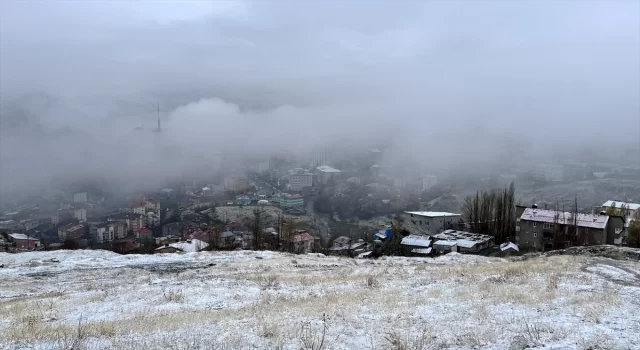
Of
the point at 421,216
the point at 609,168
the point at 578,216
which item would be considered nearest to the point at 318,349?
the point at 578,216

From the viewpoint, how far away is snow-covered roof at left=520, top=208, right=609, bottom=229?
182ft

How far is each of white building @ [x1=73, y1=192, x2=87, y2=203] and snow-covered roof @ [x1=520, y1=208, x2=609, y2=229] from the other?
120545 millimetres

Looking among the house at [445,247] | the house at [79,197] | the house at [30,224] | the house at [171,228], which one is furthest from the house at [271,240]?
the house at [79,197]

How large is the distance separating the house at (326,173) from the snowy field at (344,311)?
152027mm

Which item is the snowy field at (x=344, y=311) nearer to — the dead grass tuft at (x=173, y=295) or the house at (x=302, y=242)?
the dead grass tuft at (x=173, y=295)

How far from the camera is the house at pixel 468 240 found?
5750cm

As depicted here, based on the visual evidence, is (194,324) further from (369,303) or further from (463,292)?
(463,292)

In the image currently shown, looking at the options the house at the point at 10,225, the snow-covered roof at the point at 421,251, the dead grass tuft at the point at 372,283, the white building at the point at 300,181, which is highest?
the dead grass tuft at the point at 372,283

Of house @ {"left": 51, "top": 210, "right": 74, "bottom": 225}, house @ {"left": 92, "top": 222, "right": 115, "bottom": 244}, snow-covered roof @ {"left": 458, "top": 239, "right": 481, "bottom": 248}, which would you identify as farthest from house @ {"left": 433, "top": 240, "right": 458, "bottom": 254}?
house @ {"left": 51, "top": 210, "right": 74, "bottom": 225}

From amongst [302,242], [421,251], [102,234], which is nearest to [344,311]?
[421,251]

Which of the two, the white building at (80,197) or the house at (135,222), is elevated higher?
the white building at (80,197)

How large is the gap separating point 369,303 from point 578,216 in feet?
183

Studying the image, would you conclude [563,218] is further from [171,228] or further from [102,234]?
[102,234]

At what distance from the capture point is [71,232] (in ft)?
295
